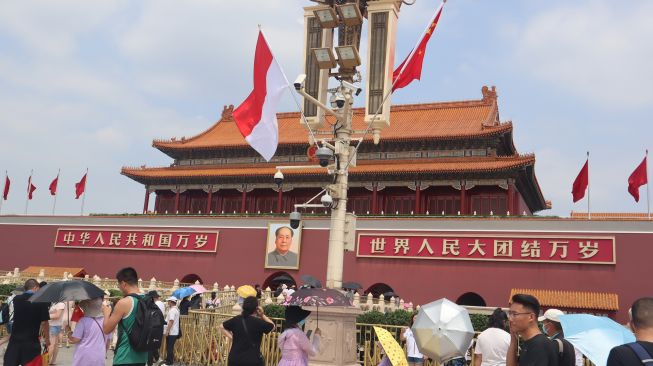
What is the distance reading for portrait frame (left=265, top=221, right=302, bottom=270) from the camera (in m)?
25.0

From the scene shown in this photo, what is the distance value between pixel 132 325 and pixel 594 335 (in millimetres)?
3901

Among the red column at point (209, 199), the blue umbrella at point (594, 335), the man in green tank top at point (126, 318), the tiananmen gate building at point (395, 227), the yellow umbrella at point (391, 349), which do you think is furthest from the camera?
the red column at point (209, 199)

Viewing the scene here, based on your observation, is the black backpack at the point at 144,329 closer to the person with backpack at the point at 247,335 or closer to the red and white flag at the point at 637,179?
the person with backpack at the point at 247,335

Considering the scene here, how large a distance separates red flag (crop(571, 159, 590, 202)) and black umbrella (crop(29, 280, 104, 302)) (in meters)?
20.3

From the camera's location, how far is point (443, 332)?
18.5ft

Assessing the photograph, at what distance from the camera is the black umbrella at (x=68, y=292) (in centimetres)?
558

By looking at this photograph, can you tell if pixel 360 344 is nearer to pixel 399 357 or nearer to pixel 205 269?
pixel 399 357

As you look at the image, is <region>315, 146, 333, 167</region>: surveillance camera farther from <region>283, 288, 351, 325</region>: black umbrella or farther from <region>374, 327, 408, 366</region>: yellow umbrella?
<region>374, 327, 408, 366</region>: yellow umbrella

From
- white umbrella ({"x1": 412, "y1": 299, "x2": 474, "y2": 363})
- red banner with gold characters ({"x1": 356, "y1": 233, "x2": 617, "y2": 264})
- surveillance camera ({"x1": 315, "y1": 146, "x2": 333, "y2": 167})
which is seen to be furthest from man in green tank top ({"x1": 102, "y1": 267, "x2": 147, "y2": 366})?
red banner with gold characters ({"x1": 356, "y1": 233, "x2": 617, "y2": 264})

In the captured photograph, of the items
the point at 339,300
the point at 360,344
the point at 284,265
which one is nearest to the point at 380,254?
the point at 284,265

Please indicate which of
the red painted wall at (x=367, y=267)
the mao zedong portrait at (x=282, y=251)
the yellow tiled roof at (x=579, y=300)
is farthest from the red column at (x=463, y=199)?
the mao zedong portrait at (x=282, y=251)

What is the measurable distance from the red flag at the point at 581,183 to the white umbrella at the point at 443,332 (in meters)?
18.3

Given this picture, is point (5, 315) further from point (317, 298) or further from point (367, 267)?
point (367, 267)

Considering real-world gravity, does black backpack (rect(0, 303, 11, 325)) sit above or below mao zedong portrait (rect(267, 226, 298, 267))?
below
